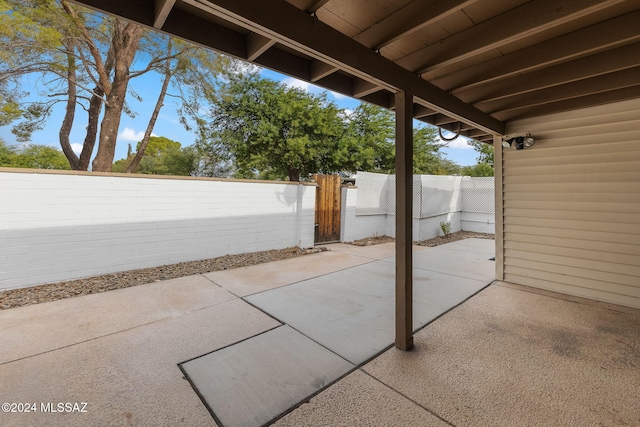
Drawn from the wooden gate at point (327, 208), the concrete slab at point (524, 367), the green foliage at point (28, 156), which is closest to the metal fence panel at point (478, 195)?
the wooden gate at point (327, 208)

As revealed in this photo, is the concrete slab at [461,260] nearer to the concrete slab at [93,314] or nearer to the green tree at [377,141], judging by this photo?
the concrete slab at [93,314]

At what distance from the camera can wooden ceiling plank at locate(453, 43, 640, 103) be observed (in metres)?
2.15

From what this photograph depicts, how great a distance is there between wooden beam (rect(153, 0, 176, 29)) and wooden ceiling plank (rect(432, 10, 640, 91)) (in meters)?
2.23

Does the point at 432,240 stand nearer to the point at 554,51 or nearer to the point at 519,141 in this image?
the point at 519,141

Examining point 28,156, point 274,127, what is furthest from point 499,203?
point 28,156

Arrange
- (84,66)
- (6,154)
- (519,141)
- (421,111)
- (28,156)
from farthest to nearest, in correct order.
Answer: (28,156) < (6,154) < (84,66) < (519,141) < (421,111)

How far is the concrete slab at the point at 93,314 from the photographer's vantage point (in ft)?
7.57

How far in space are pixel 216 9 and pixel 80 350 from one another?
2.64 meters

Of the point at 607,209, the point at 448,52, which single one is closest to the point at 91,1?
the point at 448,52

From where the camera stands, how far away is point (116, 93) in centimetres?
686

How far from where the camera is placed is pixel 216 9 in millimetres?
1372

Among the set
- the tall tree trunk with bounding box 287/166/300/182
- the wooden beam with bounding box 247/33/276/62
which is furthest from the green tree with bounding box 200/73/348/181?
the wooden beam with bounding box 247/33/276/62

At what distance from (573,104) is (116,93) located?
29.5 feet

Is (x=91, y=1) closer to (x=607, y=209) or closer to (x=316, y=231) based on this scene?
(x=607, y=209)
